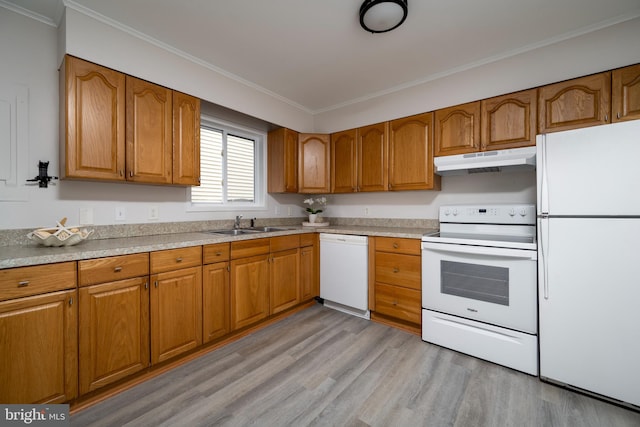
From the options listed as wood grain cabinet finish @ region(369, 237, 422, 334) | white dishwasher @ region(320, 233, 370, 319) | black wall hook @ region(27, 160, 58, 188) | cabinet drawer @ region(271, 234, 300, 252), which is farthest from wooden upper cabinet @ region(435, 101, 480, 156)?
black wall hook @ region(27, 160, 58, 188)

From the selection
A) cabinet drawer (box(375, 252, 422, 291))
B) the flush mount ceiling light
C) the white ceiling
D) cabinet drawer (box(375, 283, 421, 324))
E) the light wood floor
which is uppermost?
the white ceiling

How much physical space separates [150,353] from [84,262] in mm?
751

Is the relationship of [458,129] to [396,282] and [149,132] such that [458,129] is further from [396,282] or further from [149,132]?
[149,132]

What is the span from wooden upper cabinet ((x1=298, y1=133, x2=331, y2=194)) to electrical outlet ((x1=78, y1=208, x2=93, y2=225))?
6.77 ft

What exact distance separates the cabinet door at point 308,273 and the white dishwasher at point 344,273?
83 mm

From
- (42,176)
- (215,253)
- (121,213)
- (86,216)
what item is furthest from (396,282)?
(42,176)

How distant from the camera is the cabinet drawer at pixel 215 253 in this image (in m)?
2.05

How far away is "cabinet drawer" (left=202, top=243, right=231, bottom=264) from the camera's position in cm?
205

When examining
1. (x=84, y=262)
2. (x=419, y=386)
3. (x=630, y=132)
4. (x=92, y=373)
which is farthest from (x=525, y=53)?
(x=92, y=373)

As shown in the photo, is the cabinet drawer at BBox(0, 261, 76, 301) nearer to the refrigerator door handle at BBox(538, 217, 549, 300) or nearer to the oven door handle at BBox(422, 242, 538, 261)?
the oven door handle at BBox(422, 242, 538, 261)

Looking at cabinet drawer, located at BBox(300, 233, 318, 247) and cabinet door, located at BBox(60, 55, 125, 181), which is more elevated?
cabinet door, located at BBox(60, 55, 125, 181)

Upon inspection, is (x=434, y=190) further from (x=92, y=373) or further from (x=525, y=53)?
(x=92, y=373)

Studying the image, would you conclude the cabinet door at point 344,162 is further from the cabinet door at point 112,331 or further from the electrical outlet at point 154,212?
the cabinet door at point 112,331

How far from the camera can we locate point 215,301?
213cm
